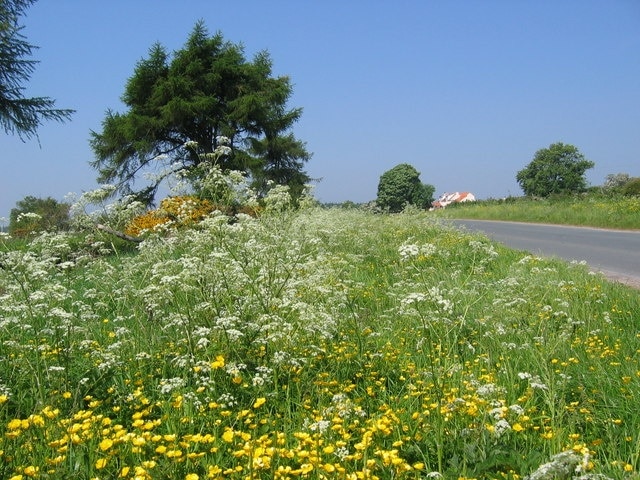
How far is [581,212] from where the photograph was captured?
24031 mm

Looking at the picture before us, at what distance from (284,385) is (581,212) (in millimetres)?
23862

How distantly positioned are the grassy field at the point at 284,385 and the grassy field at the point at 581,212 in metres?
13.5

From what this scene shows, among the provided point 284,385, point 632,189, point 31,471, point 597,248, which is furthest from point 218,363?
point 632,189

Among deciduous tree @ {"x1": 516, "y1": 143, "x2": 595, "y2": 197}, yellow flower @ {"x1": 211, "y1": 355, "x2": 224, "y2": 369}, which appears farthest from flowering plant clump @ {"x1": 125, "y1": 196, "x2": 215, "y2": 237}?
deciduous tree @ {"x1": 516, "y1": 143, "x2": 595, "y2": 197}

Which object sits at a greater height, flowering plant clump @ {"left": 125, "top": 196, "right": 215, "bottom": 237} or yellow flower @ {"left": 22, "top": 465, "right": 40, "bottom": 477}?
flowering plant clump @ {"left": 125, "top": 196, "right": 215, "bottom": 237}

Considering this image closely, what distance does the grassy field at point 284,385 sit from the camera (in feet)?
8.52

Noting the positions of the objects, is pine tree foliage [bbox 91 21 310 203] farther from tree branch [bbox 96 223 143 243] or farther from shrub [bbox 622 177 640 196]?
shrub [bbox 622 177 640 196]

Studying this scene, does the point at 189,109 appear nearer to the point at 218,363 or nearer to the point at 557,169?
the point at 218,363

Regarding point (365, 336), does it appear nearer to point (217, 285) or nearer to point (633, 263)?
point (217, 285)

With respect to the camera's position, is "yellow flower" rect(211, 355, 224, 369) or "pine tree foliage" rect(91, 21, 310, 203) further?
"pine tree foliage" rect(91, 21, 310, 203)

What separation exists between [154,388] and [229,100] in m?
25.4

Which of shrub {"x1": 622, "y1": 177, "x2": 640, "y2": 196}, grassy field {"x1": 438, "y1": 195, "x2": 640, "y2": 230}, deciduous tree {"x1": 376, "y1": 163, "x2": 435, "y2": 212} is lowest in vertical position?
grassy field {"x1": 438, "y1": 195, "x2": 640, "y2": 230}

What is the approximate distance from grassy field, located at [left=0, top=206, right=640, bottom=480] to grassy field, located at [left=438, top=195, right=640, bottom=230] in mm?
13496

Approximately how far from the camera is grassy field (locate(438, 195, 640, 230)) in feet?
66.7
